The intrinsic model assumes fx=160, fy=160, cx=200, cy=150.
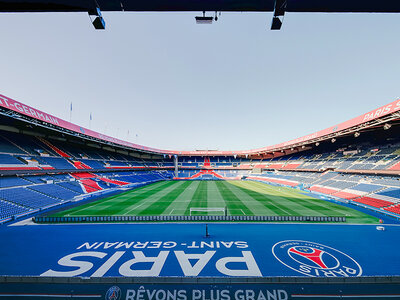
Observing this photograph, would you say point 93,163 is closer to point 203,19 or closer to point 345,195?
point 203,19

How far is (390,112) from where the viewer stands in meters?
19.0

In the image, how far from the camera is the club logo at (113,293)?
4938 mm

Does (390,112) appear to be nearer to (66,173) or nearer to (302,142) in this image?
(302,142)

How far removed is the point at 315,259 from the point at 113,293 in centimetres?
1055

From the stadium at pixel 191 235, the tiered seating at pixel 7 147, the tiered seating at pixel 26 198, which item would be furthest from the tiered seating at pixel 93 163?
the tiered seating at pixel 26 198

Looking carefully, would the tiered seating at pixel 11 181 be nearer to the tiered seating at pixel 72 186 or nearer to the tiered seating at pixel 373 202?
the tiered seating at pixel 72 186

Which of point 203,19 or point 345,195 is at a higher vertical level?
point 203,19

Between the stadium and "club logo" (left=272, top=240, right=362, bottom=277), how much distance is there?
0.06 metres

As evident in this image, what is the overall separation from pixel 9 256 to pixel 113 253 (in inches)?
244

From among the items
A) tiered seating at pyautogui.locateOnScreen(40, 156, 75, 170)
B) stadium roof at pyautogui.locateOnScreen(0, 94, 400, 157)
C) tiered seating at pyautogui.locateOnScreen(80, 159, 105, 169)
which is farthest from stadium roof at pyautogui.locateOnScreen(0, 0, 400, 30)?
tiered seating at pyautogui.locateOnScreen(80, 159, 105, 169)

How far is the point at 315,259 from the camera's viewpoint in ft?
30.6

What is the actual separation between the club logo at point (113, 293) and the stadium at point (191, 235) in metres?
0.04
